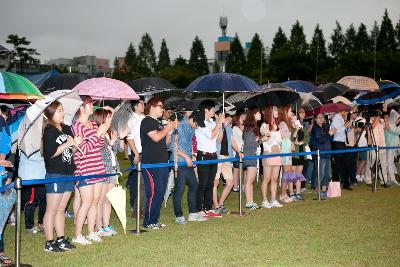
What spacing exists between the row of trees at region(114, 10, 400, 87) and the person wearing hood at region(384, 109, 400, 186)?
5417 centimetres

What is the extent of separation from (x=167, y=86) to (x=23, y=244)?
17.7 ft

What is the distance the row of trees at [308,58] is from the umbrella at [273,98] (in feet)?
195

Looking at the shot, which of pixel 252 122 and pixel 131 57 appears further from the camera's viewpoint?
pixel 131 57

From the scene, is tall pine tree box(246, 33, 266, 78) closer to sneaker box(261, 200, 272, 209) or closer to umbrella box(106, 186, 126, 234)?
sneaker box(261, 200, 272, 209)

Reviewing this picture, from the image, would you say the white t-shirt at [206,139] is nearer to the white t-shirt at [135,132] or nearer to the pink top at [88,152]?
the white t-shirt at [135,132]

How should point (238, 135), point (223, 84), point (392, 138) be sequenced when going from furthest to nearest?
point (392, 138), point (238, 135), point (223, 84)

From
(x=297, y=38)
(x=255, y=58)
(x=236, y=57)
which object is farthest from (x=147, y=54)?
(x=297, y=38)

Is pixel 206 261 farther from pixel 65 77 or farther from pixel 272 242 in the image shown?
pixel 65 77

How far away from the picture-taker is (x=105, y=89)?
9.23 m

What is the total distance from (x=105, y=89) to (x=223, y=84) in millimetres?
2288

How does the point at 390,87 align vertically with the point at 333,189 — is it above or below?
above

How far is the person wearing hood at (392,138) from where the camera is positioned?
15.9 m

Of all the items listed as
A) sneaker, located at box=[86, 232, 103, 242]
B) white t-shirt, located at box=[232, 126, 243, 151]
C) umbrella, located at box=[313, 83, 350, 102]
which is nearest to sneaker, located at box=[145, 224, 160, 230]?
sneaker, located at box=[86, 232, 103, 242]

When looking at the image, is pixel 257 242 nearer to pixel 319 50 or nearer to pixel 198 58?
pixel 319 50
